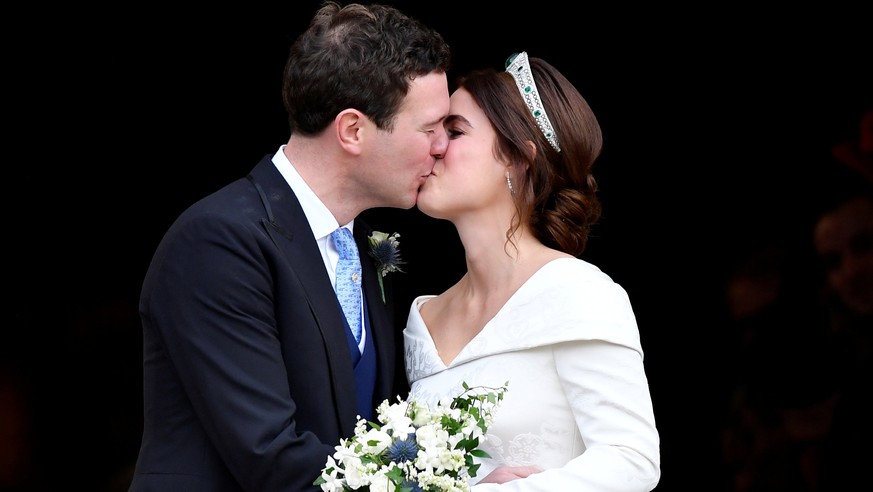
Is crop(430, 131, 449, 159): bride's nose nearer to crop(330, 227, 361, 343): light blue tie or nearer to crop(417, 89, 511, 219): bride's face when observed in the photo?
crop(417, 89, 511, 219): bride's face

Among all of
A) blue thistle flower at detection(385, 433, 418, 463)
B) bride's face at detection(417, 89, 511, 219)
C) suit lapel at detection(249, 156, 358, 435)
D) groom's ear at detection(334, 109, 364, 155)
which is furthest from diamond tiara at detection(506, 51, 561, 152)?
blue thistle flower at detection(385, 433, 418, 463)

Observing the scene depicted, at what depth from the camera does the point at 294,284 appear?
270cm

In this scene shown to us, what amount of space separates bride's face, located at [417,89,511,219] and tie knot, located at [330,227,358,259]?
0.24 metres

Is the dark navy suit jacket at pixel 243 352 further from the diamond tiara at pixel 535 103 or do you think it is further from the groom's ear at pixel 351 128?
the diamond tiara at pixel 535 103

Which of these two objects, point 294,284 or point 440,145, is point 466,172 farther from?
point 294,284

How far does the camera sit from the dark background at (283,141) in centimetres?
552

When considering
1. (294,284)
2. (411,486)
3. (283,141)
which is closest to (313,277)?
(294,284)

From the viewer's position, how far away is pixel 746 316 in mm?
5785

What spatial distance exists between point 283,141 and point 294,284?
3311 millimetres

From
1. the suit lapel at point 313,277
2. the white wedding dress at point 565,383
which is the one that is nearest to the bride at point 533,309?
the white wedding dress at point 565,383

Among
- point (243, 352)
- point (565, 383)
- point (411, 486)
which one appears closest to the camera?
point (411, 486)

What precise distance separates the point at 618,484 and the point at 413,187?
0.96m

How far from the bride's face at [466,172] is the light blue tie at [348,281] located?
0.28 m

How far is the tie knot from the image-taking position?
301 cm
